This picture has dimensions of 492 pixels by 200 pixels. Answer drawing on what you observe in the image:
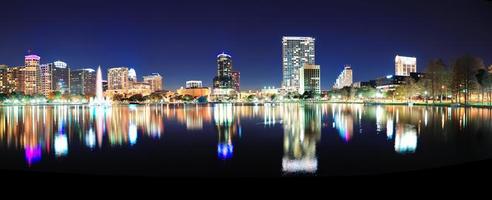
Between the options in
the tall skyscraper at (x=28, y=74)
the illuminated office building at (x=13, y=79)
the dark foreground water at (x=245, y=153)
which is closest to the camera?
the dark foreground water at (x=245, y=153)

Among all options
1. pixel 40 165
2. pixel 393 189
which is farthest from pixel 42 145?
pixel 393 189

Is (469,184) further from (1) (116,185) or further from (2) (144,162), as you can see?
(2) (144,162)

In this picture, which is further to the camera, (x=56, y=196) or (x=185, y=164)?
(x=185, y=164)

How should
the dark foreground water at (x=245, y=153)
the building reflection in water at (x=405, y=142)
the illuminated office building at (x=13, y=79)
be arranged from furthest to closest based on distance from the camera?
1. the illuminated office building at (x=13, y=79)
2. the building reflection in water at (x=405, y=142)
3. the dark foreground water at (x=245, y=153)

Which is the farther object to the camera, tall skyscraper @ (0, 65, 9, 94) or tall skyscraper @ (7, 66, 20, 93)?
tall skyscraper @ (7, 66, 20, 93)

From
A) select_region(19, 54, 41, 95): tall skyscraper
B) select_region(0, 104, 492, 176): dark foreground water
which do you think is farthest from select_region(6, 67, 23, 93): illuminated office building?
select_region(0, 104, 492, 176): dark foreground water

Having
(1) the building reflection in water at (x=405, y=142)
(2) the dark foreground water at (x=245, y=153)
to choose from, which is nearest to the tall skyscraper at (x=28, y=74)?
(2) the dark foreground water at (x=245, y=153)

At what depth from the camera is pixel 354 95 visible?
137 metres

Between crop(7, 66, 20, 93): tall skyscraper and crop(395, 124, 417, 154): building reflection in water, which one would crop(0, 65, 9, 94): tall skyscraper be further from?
crop(395, 124, 417, 154): building reflection in water

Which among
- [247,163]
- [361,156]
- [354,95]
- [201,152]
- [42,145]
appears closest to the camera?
[247,163]

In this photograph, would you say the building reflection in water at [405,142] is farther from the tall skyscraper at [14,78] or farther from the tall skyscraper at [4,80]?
the tall skyscraper at [14,78]

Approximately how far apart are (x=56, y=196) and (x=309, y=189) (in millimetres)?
4846

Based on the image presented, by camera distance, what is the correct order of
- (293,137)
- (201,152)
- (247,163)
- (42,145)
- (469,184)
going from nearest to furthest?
(469,184)
(247,163)
(201,152)
(42,145)
(293,137)

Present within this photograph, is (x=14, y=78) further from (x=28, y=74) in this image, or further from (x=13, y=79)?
(x=28, y=74)
